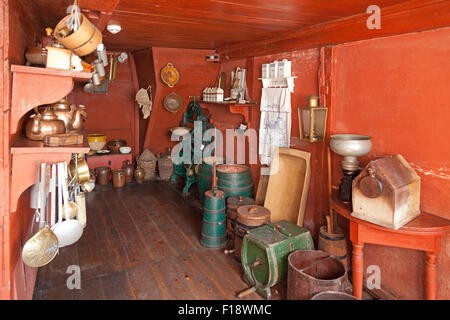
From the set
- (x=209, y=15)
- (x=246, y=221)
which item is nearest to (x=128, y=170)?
(x=246, y=221)

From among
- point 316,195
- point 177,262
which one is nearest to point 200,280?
point 177,262

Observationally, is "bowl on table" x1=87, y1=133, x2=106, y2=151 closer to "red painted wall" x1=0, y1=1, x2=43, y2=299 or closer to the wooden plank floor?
the wooden plank floor

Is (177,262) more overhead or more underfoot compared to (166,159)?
more underfoot

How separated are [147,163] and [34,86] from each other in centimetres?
459

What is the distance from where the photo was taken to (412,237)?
2.17 meters

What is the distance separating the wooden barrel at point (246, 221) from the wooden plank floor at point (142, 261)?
218 millimetres

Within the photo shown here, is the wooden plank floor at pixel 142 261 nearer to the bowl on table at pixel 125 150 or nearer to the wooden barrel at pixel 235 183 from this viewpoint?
the wooden barrel at pixel 235 183

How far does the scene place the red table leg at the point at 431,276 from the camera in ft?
7.21

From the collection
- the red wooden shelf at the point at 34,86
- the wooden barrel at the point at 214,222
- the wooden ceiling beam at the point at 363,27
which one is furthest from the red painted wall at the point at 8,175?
the wooden ceiling beam at the point at 363,27

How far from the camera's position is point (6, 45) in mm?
1664

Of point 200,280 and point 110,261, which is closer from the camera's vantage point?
point 200,280
